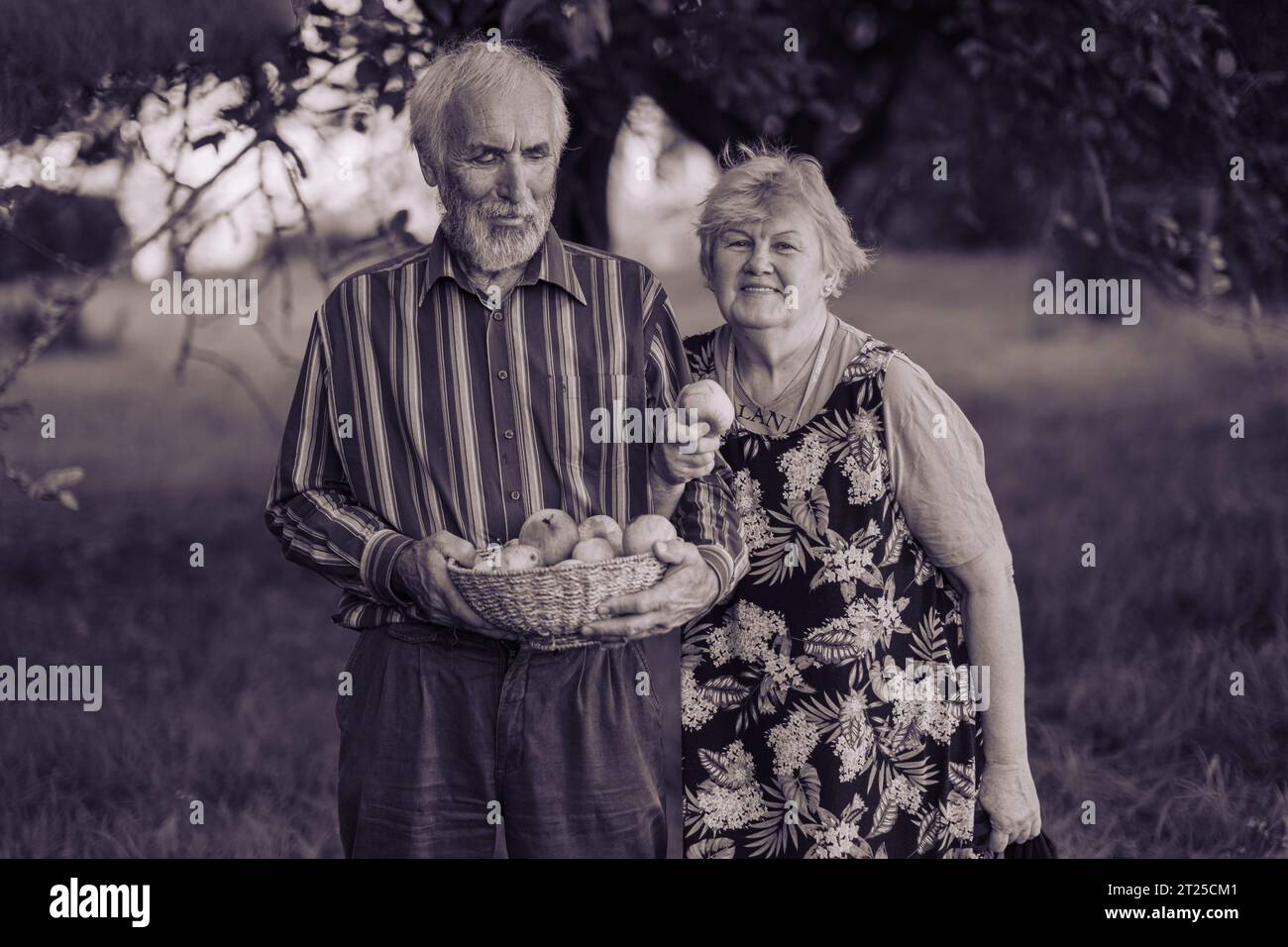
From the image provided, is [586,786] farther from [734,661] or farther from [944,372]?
[944,372]

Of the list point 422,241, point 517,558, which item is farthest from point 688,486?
point 422,241

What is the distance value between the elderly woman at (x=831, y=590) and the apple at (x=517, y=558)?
0.32m

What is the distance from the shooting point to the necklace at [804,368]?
2.56m

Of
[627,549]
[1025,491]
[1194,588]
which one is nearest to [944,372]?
[1025,491]

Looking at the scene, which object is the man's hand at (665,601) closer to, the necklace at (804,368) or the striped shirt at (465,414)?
the striped shirt at (465,414)

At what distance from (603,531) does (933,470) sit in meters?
0.65

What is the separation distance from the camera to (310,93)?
3.48 meters

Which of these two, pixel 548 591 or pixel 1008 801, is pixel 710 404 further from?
pixel 1008 801

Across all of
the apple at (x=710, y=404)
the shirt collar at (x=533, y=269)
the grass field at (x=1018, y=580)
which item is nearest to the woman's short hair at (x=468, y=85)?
the shirt collar at (x=533, y=269)

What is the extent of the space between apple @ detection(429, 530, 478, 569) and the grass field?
1.80 meters

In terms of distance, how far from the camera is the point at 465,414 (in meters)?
2.47

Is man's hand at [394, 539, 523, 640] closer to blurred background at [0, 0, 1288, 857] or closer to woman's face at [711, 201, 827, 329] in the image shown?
woman's face at [711, 201, 827, 329]
